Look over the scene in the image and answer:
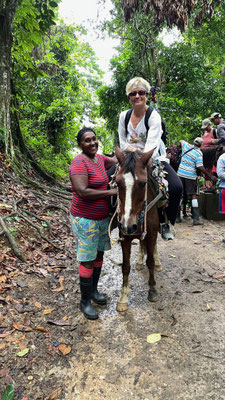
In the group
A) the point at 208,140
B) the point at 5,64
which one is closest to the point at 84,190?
the point at 5,64

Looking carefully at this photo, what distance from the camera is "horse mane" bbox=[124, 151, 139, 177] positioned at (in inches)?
121

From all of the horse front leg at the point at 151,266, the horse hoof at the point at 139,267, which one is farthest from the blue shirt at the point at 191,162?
the horse front leg at the point at 151,266

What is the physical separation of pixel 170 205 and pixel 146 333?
2.12 meters

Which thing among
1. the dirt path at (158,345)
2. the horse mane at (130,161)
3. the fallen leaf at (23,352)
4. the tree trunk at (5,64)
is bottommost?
the dirt path at (158,345)

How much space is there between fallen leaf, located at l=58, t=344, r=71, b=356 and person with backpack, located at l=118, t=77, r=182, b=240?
8.00ft

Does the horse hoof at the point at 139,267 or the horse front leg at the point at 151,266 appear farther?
the horse hoof at the point at 139,267

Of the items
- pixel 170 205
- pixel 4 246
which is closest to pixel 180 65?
pixel 170 205

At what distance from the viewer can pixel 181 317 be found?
351 cm

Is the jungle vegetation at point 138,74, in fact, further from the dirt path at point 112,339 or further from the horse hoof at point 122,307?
the horse hoof at point 122,307

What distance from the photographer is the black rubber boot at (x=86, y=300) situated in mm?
3429

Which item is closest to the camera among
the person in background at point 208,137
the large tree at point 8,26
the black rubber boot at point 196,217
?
the large tree at point 8,26

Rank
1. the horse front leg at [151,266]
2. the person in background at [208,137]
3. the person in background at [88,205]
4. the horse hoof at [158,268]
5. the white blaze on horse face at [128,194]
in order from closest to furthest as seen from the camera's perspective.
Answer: the white blaze on horse face at [128,194] → the person in background at [88,205] → the horse front leg at [151,266] → the horse hoof at [158,268] → the person in background at [208,137]

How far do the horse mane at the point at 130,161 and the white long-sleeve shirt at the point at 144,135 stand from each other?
1.24ft

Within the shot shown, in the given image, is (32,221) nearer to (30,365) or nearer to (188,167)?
(30,365)
